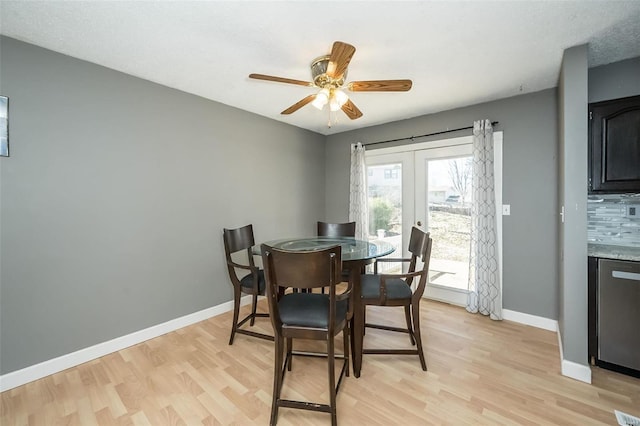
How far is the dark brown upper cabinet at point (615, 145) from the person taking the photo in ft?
6.20

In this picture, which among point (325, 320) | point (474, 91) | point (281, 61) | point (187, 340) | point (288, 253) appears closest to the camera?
point (288, 253)

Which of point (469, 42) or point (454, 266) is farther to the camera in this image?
point (454, 266)

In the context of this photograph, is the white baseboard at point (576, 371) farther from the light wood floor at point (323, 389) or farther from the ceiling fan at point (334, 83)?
the ceiling fan at point (334, 83)

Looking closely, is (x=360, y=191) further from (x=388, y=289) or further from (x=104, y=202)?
(x=104, y=202)

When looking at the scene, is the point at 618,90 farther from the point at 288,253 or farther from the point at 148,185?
the point at 148,185

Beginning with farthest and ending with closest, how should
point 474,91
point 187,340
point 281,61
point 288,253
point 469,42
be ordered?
1. point 474,91
2. point 187,340
3. point 281,61
4. point 469,42
5. point 288,253

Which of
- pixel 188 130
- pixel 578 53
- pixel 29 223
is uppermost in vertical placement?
pixel 578 53

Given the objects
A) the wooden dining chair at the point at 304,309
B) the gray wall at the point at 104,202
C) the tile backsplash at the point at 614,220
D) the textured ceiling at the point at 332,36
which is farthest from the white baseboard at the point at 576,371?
the gray wall at the point at 104,202

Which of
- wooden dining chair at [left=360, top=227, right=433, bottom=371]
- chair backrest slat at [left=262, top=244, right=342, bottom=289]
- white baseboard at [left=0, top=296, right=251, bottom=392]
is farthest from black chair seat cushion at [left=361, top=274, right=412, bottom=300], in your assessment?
white baseboard at [left=0, top=296, right=251, bottom=392]

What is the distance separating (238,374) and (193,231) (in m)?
1.49

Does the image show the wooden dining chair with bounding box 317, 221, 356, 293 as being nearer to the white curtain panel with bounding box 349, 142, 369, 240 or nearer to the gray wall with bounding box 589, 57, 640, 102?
the white curtain panel with bounding box 349, 142, 369, 240

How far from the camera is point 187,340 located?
2.46 meters

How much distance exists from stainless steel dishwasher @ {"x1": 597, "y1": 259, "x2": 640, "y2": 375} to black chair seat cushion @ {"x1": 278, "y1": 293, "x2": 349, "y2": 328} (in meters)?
1.83

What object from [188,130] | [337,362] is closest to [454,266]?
[337,362]
